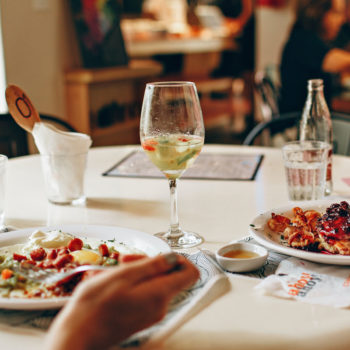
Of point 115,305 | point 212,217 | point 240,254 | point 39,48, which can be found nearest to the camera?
point 115,305

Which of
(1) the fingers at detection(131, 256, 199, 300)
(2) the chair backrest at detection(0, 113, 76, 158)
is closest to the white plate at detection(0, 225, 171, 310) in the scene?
(1) the fingers at detection(131, 256, 199, 300)

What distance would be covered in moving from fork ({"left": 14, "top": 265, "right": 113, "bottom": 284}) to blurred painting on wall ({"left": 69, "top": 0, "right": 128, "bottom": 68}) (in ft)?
11.2

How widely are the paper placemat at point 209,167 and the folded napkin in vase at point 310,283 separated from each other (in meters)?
0.64

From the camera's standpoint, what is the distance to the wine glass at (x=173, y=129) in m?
0.93

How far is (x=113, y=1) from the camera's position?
166 inches

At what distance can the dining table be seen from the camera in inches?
25.4

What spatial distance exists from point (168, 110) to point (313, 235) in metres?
0.32

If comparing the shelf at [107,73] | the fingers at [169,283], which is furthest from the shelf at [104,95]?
the fingers at [169,283]

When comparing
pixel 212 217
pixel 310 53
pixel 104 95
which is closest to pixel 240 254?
pixel 212 217

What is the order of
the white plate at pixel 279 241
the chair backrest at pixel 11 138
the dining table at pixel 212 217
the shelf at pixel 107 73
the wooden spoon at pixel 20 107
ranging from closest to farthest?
1. the dining table at pixel 212 217
2. the white plate at pixel 279 241
3. the wooden spoon at pixel 20 107
4. the chair backrest at pixel 11 138
5. the shelf at pixel 107 73

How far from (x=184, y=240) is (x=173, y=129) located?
20cm

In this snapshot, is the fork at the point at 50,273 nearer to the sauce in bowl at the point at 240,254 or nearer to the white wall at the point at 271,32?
the sauce in bowl at the point at 240,254

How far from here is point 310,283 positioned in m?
0.77

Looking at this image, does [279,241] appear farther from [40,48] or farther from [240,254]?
[40,48]
